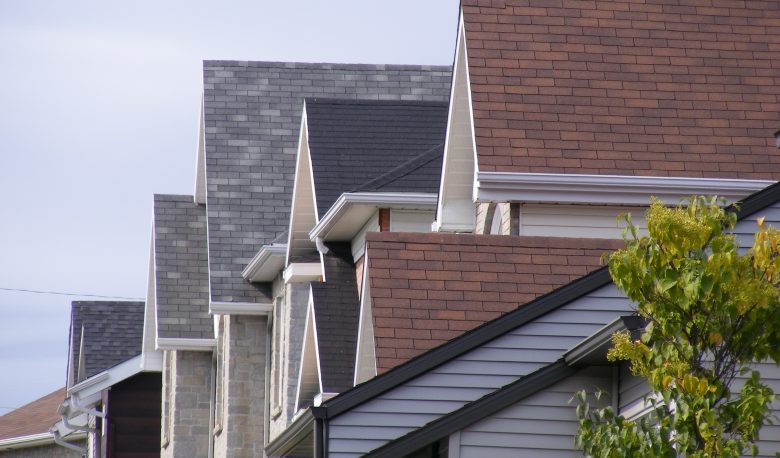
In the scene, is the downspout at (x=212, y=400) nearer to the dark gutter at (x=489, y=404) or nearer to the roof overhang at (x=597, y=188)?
the roof overhang at (x=597, y=188)

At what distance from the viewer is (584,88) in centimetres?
1541

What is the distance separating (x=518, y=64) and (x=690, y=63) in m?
1.95

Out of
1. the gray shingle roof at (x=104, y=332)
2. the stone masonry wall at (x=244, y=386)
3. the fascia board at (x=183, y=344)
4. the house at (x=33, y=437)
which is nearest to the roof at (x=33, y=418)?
the house at (x=33, y=437)

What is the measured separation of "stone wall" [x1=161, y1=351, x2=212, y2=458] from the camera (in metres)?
26.1

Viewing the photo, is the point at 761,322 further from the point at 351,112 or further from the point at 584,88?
the point at 351,112

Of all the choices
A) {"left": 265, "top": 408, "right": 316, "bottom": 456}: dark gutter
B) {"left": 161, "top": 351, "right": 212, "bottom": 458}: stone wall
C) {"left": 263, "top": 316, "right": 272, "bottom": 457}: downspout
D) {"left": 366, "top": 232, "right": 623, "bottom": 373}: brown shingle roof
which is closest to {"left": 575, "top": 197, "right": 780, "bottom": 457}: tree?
{"left": 265, "top": 408, "right": 316, "bottom": 456}: dark gutter

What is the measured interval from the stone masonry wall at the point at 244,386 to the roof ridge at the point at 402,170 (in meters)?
5.39

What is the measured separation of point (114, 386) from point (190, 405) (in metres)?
4.23

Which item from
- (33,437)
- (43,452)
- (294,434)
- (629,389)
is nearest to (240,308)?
(294,434)

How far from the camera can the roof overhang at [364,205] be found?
1744 centimetres

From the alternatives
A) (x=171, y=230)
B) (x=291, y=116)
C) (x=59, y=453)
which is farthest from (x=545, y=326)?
(x=59, y=453)

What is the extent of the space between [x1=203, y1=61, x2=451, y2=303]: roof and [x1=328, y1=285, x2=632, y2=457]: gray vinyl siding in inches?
480

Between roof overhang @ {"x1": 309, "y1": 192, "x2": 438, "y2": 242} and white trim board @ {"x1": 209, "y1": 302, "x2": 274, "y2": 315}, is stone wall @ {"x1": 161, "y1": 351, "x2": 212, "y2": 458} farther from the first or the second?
roof overhang @ {"x1": 309, "y1": 192, "x2": 438, "y2": 242}

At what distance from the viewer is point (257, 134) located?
25.0 m
